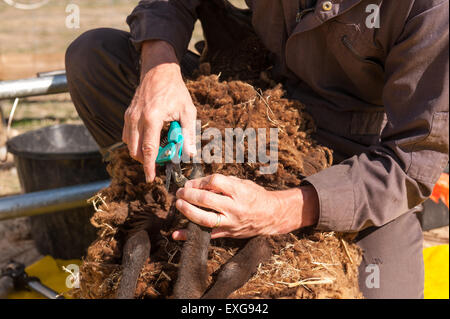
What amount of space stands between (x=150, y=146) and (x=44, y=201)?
1.05 meters

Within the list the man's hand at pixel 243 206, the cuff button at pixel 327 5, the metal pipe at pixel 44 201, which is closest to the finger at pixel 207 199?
the man's hand at pixel 243 206

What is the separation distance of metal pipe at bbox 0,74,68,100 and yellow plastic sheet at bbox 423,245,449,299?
6.65 feet

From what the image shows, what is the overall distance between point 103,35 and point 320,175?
111 cm

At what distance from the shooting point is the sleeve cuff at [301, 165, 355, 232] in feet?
4.33

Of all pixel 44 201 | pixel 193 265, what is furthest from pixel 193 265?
pixel 44 201

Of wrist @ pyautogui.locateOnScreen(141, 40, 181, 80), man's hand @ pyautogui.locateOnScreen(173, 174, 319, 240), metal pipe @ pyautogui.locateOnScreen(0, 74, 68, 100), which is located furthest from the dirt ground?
man's hand @ pyautogui.locateOnScreen(173, 174, 319, 240)

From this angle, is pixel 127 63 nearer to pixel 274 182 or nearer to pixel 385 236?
pixel 274 182

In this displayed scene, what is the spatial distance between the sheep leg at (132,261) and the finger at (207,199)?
0.55 ft

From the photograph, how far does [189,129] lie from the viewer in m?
1.43

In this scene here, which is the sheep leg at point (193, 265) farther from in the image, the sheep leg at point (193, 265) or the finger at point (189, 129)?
the finger at point (189, 129)

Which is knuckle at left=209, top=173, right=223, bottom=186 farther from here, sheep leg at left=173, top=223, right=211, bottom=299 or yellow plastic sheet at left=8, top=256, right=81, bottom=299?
yellow plastic sheet at left=8, top=256, right=81, bottom=299

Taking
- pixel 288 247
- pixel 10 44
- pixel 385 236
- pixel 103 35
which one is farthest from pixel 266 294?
pixel 10 44

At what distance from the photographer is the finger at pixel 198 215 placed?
1.20 metres

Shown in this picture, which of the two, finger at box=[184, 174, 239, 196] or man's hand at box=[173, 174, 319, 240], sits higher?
finger at box=[184, 174, 239, 196]
